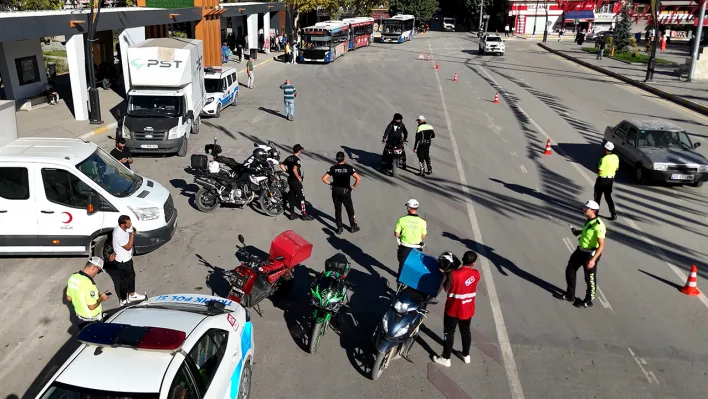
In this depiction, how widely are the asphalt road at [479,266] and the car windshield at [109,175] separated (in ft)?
4.36

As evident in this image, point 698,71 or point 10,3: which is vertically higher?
point 10,3

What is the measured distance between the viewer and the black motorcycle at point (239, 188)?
12906 mm

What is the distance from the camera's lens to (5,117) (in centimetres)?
1044

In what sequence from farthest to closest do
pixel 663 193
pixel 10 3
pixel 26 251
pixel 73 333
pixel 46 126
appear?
pixel 10 3 → pixel 46 126 → pixel 663 193 → pixel 26 251 → pixel 73 333

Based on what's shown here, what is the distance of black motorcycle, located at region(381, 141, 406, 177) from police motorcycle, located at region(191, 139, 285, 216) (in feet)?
12.5

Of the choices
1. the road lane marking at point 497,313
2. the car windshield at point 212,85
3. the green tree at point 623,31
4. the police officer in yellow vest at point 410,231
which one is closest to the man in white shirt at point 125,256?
the police officer in yellow vest at point 410,231

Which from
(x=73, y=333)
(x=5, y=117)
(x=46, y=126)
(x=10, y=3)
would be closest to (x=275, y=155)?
(x=5, y=117)

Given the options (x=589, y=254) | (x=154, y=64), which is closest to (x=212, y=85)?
(x=154, y=64)

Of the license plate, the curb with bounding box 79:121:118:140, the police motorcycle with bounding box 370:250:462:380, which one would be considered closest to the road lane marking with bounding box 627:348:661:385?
the police motorcycle with bounding box 370:250:462:380

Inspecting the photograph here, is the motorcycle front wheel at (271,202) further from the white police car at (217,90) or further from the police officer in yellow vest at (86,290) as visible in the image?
the white police car at (217,90)

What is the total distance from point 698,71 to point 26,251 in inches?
1518

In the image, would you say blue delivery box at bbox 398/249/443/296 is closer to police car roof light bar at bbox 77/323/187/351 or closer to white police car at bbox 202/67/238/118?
police car roof light bar at bbox 77/323/187/351

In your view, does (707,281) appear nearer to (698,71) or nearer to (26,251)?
(26,251)

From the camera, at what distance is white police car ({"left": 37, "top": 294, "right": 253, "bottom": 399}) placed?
4891 mm
